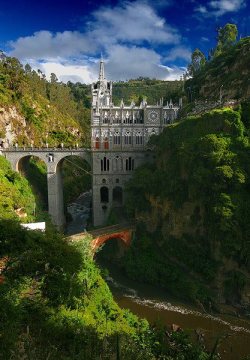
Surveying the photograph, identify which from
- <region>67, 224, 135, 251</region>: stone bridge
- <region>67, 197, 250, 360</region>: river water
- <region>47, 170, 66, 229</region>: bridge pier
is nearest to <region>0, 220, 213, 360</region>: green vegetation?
<region>67, 197, 250, 360</region>: river water

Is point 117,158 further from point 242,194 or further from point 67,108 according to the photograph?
point 67,108

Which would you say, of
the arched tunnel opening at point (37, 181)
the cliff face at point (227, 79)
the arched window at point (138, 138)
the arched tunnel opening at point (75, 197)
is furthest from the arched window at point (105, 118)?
the cliff face at point (227, 79)

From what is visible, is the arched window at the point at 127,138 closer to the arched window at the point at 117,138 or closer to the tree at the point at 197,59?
the arched window at the point at 117,138

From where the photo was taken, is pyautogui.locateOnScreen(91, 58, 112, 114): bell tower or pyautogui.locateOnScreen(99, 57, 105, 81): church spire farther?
pyautogui.locateOnScreen(99, 57, 105, 81): church spire

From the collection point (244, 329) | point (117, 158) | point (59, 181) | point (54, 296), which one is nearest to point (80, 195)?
point (59, 181)

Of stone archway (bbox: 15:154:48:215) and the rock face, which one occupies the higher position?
the rock face

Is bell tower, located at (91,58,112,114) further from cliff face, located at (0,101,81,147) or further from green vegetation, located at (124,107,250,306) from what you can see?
cliff face, located at (0,101,81,147)
